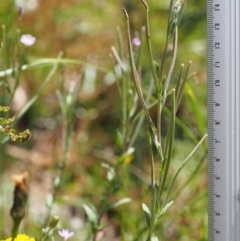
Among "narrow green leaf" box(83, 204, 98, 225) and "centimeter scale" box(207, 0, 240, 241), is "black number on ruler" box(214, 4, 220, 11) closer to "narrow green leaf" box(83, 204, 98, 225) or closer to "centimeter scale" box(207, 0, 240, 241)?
"centimeter scale" box(207, 0, 240, 241)

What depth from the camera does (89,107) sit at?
2.34 metres

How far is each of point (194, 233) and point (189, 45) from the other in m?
0.87

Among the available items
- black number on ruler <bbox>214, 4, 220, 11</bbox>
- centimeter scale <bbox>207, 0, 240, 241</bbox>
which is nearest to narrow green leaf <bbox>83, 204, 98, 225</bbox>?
centimeter scale <bbox>207, 0, 240, 241</bbox>

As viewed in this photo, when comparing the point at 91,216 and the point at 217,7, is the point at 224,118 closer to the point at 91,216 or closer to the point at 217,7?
the point at 217,7

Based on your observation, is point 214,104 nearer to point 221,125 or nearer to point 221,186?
point 221,125

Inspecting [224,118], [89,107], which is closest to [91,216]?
[224,118]

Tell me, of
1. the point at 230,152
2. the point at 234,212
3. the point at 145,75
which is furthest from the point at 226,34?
the point at 145,75

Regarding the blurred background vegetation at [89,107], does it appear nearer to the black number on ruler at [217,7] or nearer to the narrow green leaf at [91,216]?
the narrow green leaf at [91,216]

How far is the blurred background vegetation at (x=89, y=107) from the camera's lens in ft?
6.66

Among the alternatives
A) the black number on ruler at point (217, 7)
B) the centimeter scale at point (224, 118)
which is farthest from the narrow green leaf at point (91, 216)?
the black number on ruler at point (217, 7)

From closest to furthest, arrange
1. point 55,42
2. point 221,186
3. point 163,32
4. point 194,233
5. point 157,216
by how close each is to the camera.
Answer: point 157,216 < point 221,186 < point 194,233 < point 55,42 < point 163,32

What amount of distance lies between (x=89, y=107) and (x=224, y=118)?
1.13 metres

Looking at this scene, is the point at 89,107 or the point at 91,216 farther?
the point at 89,107

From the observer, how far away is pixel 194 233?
1.79m
